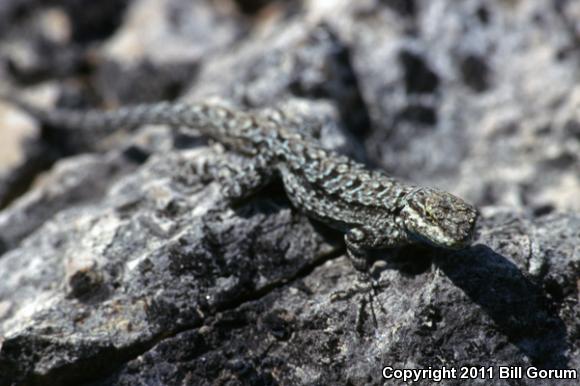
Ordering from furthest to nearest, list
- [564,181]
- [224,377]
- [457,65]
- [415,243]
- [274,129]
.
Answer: [457,65], [564,181], [274,129], [415,243], [224,377]

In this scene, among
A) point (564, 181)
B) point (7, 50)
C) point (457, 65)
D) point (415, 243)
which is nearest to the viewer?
point (415, 243)

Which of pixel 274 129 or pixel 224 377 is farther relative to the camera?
pixel 274 129

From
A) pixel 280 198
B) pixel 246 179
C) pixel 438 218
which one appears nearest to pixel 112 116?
pixel 246 179

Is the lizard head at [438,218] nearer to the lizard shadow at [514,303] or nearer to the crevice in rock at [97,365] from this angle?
the lizard shadow at [514,303]

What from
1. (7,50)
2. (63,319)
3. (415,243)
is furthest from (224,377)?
(7,50)

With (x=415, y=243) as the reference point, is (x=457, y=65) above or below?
above

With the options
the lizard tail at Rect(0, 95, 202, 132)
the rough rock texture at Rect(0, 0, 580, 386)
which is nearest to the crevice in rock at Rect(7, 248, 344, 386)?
the rough rock texture at Rect(0, 0, 580, 386)

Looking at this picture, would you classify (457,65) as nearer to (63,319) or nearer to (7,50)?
(63,319)
